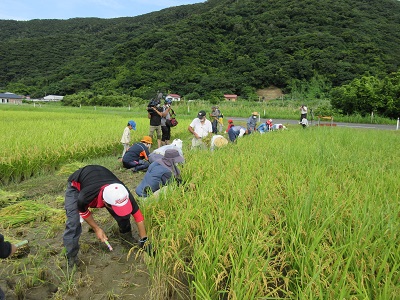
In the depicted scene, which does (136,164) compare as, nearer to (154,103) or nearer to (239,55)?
(154,103)

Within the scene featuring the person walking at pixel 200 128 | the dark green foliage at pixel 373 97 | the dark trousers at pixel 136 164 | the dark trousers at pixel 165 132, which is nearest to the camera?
the dark trousers at pixel 136 164

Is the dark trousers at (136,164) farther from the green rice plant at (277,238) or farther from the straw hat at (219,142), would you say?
the green rice plant at (277,238)

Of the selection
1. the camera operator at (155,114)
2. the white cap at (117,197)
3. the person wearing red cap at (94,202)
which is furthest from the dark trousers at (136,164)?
the white cap at (117,197)

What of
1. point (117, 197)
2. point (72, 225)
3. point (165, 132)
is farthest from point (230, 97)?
point (117, 197)

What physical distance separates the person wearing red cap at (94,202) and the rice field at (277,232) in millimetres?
246

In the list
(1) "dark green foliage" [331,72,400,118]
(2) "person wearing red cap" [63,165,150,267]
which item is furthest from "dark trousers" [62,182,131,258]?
(1) "dark green foliage" [331,72,400,118]

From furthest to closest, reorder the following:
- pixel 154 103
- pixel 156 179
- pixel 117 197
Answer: pixel 154 103
pixel 156 179
pixel 117 197

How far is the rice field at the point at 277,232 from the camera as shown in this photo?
1.69m

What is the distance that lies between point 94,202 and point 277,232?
1423 mm

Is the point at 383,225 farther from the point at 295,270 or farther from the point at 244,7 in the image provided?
the point at 244,7

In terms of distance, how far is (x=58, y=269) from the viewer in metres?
2.56

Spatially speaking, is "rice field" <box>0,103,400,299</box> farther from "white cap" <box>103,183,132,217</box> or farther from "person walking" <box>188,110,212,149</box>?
"person walking" <box>188,110,212,149</box>

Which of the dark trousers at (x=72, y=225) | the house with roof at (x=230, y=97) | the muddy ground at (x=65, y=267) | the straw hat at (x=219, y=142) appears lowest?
the muddy ground at (x=65, y=267)

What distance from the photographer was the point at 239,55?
4672cm
